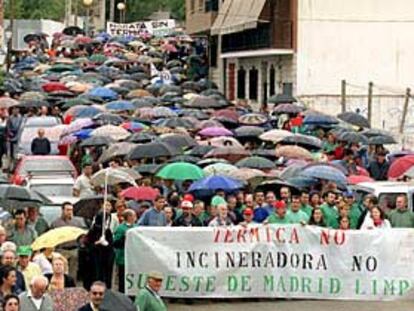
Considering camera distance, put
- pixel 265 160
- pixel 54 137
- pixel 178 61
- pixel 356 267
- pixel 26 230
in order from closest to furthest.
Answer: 1. pixel 26 230
2. pixel 356 267
3. pixel 265 160
4. pixel 54 137
5. pixel 178 61

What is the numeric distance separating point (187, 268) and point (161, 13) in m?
114

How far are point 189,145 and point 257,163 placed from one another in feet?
11.6

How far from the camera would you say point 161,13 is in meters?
130

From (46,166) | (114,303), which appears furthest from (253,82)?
(114,303)

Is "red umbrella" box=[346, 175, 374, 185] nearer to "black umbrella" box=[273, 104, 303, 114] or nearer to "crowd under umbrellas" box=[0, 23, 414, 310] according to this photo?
"crowd under umbrellas" box=[0, 23, 414, 310]

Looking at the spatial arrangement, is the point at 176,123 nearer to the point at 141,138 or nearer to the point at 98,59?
the point at 141,138

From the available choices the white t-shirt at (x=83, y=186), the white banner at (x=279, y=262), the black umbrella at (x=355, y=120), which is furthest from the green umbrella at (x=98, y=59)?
the white banner at (x=279, y=262)

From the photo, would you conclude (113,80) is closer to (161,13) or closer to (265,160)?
(265,160)

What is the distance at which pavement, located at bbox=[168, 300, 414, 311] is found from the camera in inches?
675

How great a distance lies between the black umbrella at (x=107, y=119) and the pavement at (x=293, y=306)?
14172 mm

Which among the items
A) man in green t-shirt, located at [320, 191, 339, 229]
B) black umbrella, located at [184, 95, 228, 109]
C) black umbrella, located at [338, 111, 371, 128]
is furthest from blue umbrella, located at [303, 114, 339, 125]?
man in green t-shirt, located at [320, 191, 339, 229]

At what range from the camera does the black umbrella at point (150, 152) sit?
24.2 m

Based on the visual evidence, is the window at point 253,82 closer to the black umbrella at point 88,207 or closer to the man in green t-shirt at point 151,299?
the black umbrella at point 88,207

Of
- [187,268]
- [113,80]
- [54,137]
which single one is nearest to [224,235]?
[187,268]
